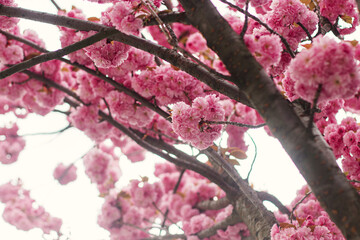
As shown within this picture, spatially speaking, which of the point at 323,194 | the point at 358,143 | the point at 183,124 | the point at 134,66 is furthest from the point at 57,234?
the point at 323,194

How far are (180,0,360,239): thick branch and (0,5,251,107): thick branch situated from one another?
7.9 inches

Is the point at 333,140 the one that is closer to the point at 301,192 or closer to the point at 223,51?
the point at 223,51

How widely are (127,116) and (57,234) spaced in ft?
10.1

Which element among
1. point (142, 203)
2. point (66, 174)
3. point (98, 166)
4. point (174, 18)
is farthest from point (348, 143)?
point (66, 174)

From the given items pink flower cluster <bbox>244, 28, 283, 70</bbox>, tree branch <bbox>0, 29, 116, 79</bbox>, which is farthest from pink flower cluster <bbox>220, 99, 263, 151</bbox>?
tree branch <bbox>0, 29, 116, 79</bbox>

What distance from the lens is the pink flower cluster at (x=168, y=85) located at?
86.0 inches

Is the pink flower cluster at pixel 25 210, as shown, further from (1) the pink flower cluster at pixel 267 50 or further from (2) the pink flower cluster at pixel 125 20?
(1) the pink flower cluster at pixel 267 50

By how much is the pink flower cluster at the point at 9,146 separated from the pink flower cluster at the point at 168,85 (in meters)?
3.97

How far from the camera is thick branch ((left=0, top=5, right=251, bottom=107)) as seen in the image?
133cm

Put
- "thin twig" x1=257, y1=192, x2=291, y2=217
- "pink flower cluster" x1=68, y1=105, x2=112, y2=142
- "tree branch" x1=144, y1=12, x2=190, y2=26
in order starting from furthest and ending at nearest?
"pink flower cluster" x1=68, y1=105, x2=112, y2=142 < "thin twig" x1=257, y1=192, x2=291, y2=217 < "tree branch" x1=144, y1=12, x2=190, y2=26

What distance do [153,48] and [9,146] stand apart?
482 cm

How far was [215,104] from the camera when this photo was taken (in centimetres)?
158

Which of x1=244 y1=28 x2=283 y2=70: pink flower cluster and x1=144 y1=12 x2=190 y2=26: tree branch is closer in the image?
x1=244 y1=28 x2=283 y2=70: pink flower cluster

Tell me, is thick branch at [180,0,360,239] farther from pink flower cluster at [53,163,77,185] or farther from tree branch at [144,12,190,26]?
pink flower cluster at [53,163,77,185]
